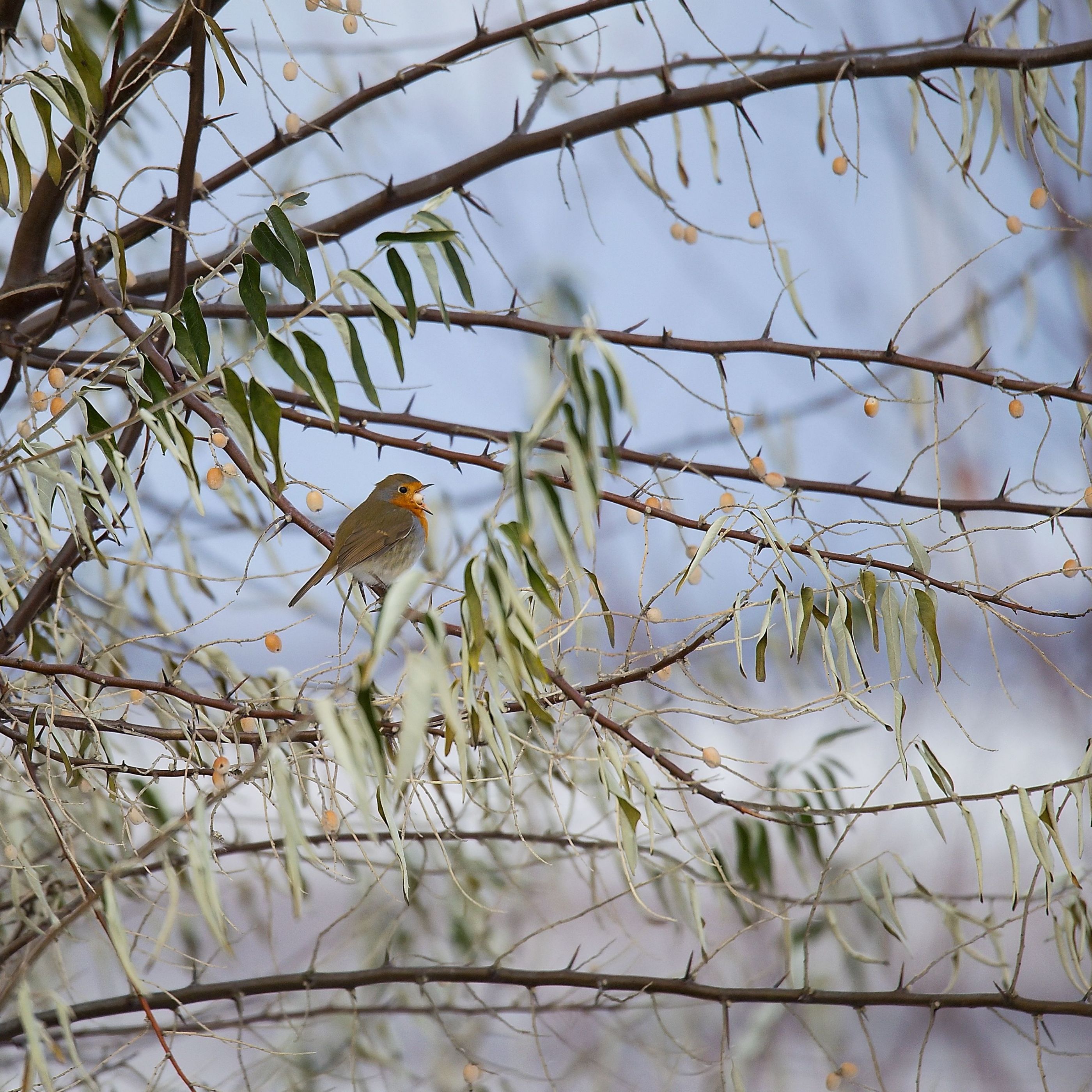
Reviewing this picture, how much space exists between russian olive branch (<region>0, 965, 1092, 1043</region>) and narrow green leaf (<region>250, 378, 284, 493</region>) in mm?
795

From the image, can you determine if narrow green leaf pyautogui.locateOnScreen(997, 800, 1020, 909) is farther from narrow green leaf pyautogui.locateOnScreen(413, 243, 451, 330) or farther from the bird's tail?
the bird's tail

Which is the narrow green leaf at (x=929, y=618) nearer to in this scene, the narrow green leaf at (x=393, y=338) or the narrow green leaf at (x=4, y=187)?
the narrow green leaf at (x=393, y=338)

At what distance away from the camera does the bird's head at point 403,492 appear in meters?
2.22

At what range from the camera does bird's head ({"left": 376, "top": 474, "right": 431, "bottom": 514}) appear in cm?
222

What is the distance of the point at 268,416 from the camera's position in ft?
Result: 2.96

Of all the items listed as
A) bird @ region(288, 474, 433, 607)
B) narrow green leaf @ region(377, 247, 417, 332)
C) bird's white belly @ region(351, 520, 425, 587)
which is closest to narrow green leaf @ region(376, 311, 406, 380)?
narrow green leaf @ region(377, 247, 417, 332)

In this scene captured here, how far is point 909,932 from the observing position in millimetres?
2439

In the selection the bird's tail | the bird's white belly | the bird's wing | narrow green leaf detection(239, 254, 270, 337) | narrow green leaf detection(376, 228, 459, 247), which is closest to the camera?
narrow green leaf detection(376, 228, 459, 247)

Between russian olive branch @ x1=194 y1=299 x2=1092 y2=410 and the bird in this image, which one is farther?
the bird

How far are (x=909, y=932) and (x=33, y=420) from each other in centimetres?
203

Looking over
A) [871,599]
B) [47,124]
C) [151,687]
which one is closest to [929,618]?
[871,599]

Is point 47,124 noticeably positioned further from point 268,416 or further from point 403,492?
point 403,492

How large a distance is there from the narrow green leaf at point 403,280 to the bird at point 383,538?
0.82 m

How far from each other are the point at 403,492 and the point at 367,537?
0.28m
